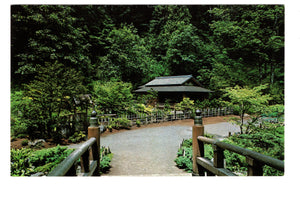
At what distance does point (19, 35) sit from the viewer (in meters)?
2.63

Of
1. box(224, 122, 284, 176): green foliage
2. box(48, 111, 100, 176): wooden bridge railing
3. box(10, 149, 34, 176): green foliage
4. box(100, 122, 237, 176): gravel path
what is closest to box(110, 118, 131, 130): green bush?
box(100, 122, 237, 176): gravel path

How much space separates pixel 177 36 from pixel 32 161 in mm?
3477

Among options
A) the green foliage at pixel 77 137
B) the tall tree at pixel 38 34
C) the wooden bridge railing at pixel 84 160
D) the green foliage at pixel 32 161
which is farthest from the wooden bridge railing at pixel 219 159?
the tall tree at pixel 38 34

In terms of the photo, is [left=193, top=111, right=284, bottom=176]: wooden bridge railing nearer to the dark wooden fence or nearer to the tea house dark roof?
the dark wooden fence

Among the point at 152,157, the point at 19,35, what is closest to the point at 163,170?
the point at 152,157

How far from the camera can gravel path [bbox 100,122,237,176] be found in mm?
2278

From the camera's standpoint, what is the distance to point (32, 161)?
217 cm

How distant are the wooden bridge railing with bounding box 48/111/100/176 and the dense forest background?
200 cm

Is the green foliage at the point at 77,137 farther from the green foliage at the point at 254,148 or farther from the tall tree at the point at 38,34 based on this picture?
the green foliage at the point at 254,148

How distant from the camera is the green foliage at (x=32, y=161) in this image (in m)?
2.03
